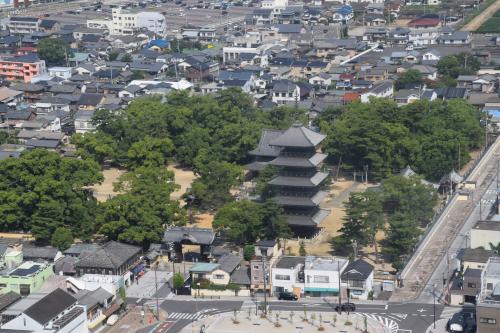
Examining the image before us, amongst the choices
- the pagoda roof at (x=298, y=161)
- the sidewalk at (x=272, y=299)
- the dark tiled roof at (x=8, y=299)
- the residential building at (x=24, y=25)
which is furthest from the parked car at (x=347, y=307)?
the residential building at (x=24, y=25)

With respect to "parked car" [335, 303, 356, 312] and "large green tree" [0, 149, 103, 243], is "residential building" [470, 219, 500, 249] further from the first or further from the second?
"large green tree" [0, 149, 103, 243]

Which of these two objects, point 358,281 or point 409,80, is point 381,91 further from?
point 358,281

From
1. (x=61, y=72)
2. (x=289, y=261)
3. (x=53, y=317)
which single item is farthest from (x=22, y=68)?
(x=53, y=317)

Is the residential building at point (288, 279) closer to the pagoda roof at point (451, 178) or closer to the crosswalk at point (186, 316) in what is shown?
the crosswalk at point (186, 316)

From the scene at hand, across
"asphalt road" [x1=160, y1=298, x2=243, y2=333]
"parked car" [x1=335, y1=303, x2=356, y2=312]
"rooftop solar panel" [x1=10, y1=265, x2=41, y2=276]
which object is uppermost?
→ "rooftop solar panel" [x1=10, y1=265, x2=41, y2=276]

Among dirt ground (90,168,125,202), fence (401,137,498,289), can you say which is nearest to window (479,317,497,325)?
fence (401,137,498,289)

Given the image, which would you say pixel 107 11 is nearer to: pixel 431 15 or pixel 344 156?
pixel 431 15

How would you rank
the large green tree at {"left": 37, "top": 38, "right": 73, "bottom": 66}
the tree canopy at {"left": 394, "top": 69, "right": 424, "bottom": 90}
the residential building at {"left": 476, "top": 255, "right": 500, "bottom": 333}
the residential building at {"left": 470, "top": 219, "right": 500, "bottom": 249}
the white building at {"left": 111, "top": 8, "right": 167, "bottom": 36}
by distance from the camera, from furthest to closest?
the white building at {"left": 111, "top": 8, "right": 167, "bottom": 36}, the large green tree at {"left": 37, "top": 38, "right": 73, "bottom": 66}, the tree canopy at {"left": 394, "top": 69, "right": 424, "bottom": 90}, the residential building at {"left": 470, "top": 219, "right": 500, "bottom": 249}, the residential building at {"left": 476, "top": 255, "right": 500, "bottom": 333}
